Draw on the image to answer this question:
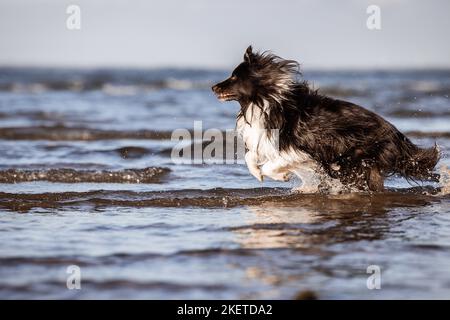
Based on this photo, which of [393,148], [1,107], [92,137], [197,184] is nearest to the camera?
[393,148]

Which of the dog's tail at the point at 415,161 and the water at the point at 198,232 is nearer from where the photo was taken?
the water at the point at 198,232

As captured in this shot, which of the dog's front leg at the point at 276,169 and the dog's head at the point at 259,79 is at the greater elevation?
the dog's head at the point at 259,79

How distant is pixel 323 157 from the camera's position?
7.89 meters

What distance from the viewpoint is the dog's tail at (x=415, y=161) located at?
7961mm

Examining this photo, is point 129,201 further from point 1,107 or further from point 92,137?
point 1,107

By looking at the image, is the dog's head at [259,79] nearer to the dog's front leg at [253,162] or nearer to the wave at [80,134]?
the dog's front leg at [253,162]

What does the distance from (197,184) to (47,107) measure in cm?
1393

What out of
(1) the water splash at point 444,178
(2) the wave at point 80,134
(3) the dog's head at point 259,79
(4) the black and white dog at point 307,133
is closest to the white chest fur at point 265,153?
(4) the black and white dog at point 307,133

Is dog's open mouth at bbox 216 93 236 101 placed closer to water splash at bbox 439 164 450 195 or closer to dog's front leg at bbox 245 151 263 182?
dog's front leg at bbox 245 151 263 182

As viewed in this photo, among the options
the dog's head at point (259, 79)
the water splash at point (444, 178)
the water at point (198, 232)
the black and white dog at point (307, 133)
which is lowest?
the water at point (198, 232)

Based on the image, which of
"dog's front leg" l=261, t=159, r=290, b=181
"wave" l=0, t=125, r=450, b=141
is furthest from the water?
"wave" l=0, t=125, r=450, b=141

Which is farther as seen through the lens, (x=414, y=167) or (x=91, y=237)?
(x=414, y=167)

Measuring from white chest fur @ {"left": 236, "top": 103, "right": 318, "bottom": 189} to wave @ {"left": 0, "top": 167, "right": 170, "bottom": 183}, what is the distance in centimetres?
224

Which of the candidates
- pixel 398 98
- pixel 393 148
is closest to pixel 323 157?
pixel 393 148
